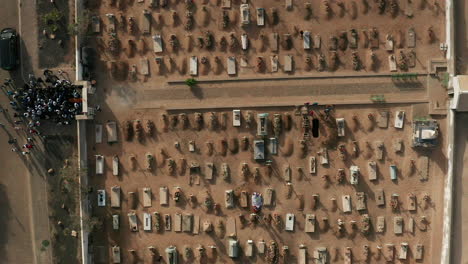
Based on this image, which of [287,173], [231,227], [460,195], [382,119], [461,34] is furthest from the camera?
[231,227]

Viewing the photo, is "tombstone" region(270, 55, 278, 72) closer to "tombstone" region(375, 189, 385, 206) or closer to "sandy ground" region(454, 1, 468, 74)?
"tombstone" region(375, 189, 385, 206)

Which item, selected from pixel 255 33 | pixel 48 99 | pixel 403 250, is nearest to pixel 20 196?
pixel 48 99

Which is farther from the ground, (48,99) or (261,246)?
(48,99)

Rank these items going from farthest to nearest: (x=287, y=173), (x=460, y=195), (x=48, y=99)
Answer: (x=48, y=99), (x=287, y=173), (x=460, y=195)

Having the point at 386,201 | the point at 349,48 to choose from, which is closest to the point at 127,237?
the point at 386,201

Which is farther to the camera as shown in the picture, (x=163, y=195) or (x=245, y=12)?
(x=163, y=195)

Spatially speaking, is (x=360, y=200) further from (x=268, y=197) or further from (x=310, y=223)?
(x=268, y=197)
